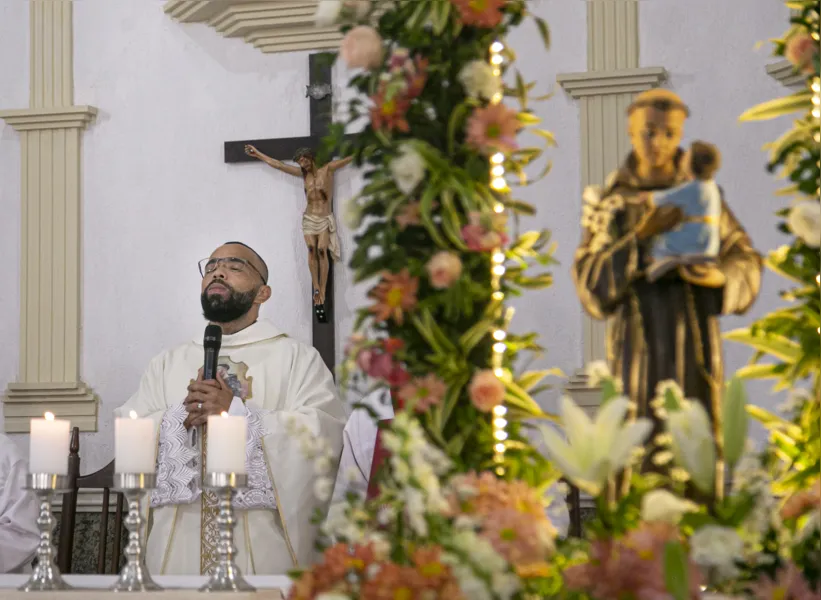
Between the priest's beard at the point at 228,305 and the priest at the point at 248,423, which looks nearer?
the priest at the point at 248,423

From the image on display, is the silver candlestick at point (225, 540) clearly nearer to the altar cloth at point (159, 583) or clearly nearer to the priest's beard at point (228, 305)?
the altar cloth at point (159, 583)

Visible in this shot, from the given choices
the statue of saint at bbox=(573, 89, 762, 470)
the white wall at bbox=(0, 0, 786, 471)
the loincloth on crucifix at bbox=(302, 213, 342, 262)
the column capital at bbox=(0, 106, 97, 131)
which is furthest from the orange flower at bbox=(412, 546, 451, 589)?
the column capital at bbox=(0, 106, 97, 131)

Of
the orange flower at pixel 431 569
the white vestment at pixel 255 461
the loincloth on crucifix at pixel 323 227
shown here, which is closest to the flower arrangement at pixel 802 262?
the orange flower at pixel 431 569

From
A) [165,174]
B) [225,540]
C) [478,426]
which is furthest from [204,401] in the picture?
[478,426]

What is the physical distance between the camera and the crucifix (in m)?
7.77

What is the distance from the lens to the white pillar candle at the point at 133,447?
153 inches

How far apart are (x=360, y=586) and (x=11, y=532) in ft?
12.3

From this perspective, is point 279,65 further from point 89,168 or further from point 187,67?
point 89,168

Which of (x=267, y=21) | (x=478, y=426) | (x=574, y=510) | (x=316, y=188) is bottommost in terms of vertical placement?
(x=574, y=510)

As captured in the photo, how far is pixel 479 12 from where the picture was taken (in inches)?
122

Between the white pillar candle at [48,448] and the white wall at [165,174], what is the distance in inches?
153

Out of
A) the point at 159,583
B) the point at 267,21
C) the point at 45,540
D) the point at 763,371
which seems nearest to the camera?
the point at 763,371

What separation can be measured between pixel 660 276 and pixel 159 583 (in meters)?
2.01

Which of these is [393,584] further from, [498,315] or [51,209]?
[51,209]
